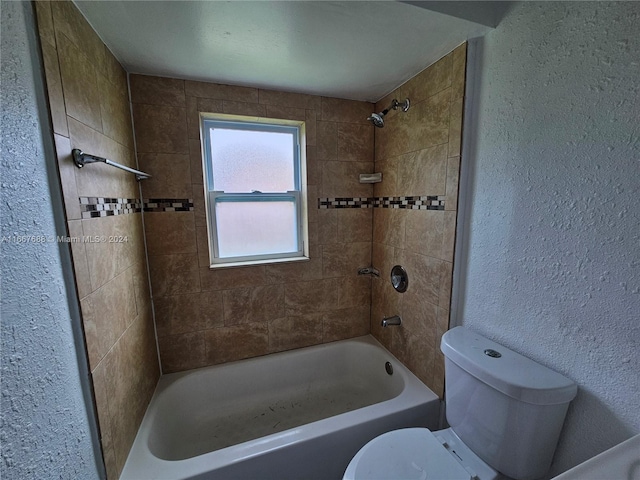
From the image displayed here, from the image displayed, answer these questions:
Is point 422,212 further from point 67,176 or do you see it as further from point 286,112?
point 67,176

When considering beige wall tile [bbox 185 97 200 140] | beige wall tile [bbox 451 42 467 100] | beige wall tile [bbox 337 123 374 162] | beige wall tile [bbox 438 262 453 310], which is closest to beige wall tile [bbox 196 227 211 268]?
beige wall tile [bbox 185 97 200 140]

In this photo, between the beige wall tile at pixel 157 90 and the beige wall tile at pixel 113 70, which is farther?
the beige wall tile at pixel 157 90

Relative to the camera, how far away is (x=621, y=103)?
0.73 m

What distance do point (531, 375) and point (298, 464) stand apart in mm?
1058

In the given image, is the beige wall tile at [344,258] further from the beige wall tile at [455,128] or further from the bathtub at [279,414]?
the beige wall tile at [455,128]

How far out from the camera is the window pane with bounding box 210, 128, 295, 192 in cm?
176

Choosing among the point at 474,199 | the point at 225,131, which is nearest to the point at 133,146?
the point at 225,131

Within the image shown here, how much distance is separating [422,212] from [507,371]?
0.86 metres

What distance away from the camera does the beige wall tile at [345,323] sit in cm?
203

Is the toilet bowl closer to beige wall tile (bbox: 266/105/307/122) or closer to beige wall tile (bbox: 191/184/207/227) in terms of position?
beige wall tile (bbox: 191/184/207/227)

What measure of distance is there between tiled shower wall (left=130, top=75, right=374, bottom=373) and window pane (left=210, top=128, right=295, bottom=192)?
169mm

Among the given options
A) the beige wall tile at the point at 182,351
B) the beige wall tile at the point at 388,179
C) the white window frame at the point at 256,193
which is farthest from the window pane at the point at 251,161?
the beige wall tile at the point at 182,351

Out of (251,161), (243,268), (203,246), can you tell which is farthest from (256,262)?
(251,161)

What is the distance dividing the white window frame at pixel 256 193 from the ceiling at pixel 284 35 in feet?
0.88
